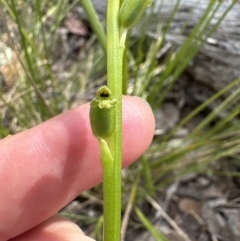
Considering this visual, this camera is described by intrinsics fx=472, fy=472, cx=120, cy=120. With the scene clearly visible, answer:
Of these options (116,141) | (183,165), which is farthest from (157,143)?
(116,141)

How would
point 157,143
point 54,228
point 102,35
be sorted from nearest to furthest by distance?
point 102,35
point 54,228
point 157,143

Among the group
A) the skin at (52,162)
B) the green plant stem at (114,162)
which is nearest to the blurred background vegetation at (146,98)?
the skin at (52,162)

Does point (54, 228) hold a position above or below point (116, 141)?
below

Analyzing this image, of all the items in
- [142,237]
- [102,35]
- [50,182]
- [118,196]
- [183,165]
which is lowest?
[142,237]

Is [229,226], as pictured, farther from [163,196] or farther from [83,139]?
[83,139]

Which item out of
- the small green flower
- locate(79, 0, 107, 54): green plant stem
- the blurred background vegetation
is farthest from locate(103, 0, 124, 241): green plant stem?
the blurred background vegetation

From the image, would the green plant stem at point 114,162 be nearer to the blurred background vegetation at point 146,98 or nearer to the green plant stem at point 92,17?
the green plant stem at point 92,17
